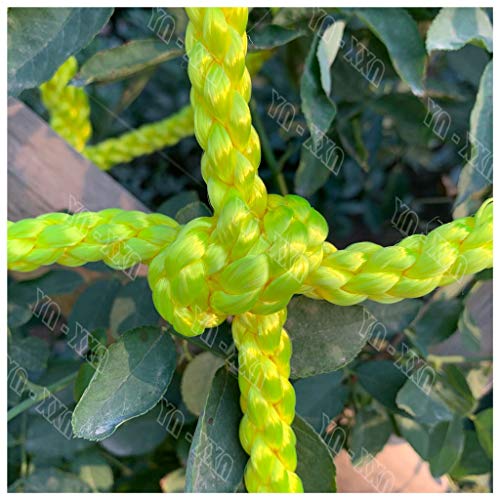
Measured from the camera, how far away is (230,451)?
1.31 feet

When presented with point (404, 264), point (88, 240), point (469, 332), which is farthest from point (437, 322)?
point (88, 240)

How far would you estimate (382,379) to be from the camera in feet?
1.80

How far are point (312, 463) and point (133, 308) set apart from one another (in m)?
0.21

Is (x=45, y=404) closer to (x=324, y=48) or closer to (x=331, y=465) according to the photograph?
(x=331, y=465)

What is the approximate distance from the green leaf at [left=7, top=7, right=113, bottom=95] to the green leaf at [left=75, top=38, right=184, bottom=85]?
0.09 feet

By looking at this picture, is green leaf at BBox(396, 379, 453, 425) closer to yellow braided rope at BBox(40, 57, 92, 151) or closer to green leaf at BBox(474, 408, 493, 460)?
green leaf at BBox(474, 408, 493, 460)

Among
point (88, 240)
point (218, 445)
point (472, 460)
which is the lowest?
point (472, 460)

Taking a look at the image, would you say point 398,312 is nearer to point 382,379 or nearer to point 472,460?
point 382,379

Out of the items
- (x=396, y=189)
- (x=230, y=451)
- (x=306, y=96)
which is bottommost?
(x=396, y=189)

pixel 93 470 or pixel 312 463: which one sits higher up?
pixel 312 463

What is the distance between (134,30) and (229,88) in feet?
3.18

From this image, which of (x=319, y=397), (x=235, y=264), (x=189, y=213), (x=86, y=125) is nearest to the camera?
(x=235, y=264)

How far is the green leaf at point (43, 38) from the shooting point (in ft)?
1.46

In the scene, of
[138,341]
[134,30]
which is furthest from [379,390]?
[134,30]
